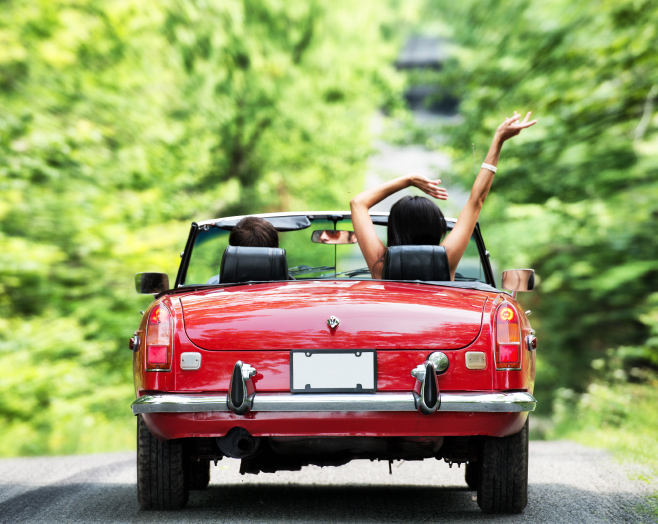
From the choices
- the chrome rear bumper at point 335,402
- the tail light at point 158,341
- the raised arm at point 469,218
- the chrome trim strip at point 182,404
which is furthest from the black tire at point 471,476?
the tail light at point 158,341

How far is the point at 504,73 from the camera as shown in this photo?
12.4 m

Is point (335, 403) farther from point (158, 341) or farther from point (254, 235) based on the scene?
point (254, 235)

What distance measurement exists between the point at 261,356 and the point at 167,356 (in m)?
0.43

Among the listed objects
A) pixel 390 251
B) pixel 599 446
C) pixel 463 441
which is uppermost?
pixel 390 251

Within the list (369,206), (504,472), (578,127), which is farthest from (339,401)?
(578,127)

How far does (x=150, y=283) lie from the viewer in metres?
4.50

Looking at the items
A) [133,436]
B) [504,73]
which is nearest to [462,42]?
[504,73]

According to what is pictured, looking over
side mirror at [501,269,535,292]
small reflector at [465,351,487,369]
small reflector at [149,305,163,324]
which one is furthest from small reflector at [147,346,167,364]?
side mirror at [501,269,535,292]

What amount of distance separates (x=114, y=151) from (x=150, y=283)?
33.6 feet

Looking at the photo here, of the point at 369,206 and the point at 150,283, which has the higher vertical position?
the point at 369,206

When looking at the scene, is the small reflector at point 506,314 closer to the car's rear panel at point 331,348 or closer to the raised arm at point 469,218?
the car's rear panel at point 331,348

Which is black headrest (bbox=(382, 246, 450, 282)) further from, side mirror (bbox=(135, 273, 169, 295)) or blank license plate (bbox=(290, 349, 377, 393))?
side mirror (bbox=(135, 273, 169, 295))

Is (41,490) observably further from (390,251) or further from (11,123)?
(11,123)

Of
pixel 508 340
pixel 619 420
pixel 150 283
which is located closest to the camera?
pixel 508 340
